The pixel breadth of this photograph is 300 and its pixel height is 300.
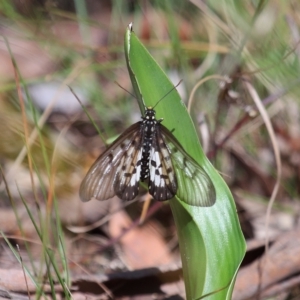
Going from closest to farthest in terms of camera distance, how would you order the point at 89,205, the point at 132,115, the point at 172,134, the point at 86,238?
the point at 172,134 → the point at 86,238 → the point at 89,205 → the point at 132,115

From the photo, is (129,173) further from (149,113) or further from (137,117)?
(137,117)

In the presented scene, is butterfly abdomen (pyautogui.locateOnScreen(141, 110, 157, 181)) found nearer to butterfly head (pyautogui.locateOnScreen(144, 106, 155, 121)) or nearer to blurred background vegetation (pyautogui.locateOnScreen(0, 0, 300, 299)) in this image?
butterfly head (pyautogui.locateOnScreen(144, 106, 155, 121))

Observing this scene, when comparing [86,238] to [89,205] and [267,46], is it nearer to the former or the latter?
[89,205]

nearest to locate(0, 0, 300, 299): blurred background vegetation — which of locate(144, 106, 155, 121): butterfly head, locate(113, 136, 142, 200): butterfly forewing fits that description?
locate(113, 136, 142, 200): butterfly forewing

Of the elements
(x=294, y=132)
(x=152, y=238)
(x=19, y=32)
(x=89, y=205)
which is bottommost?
(x=152, y=238)

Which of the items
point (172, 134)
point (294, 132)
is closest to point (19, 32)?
point (294, 132)
